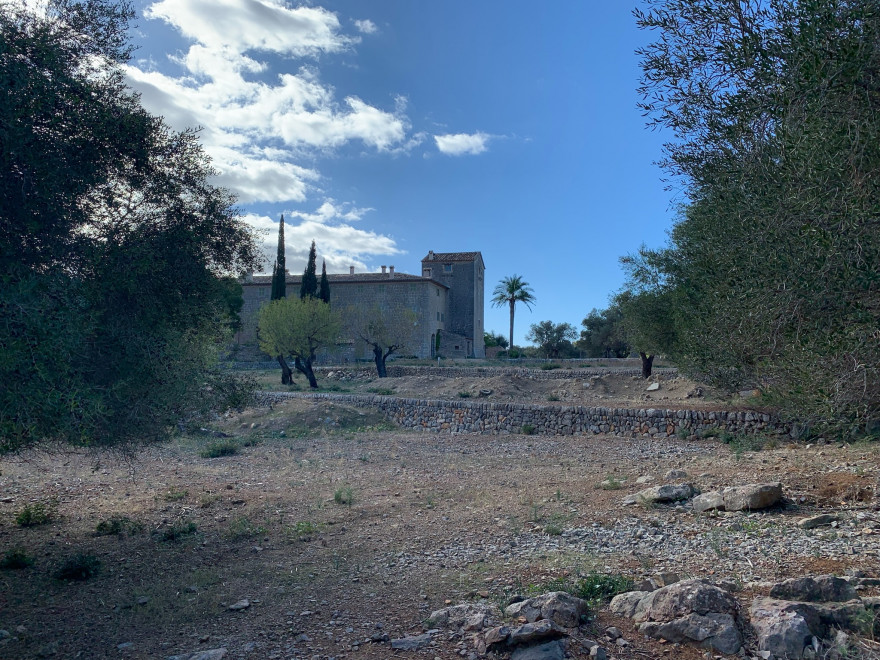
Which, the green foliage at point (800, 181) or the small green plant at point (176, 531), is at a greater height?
the green foliage at point (800, 181)

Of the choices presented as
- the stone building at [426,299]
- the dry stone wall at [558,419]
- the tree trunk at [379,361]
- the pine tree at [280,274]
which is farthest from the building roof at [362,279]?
the dry stone wall at [558,419]

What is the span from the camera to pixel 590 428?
18.2m

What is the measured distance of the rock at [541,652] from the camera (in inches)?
139

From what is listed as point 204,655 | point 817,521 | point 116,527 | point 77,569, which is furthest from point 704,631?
point 116,527

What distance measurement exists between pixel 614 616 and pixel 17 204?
6178 mm

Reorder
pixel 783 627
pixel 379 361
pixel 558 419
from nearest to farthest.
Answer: pixel 783 627 → pixel 558 419 → pixel 379 361

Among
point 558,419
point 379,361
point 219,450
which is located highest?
point 379,361

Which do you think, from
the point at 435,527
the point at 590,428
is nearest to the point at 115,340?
the point at 435,527

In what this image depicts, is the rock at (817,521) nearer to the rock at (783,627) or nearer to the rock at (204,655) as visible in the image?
the rock at (783,627)

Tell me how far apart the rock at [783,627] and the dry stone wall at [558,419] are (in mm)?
12867

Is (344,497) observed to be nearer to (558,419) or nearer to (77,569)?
(77,569)

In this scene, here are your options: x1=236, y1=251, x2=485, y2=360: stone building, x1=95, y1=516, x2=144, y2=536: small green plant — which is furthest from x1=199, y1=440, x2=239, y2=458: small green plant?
x1=236, y1=251, x2=485, y2=360: stone building

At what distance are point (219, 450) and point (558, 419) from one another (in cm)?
1059

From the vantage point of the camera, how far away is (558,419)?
18.9 m
